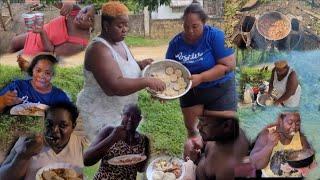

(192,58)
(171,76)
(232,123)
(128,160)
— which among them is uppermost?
(192,58)

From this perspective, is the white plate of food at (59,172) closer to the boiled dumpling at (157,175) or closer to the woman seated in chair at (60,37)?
the boiled dumpling at (157,175)

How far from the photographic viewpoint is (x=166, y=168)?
570 cm

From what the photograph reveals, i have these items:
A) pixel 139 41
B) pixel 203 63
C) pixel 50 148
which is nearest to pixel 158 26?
pixel 139 41

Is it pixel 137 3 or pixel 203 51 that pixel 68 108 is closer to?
pixel 137 3

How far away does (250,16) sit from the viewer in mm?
5594

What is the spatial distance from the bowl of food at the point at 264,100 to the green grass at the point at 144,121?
2.15 ft

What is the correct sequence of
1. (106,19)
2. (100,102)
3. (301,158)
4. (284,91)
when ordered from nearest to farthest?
1. (106,19)
2. (100,102)
3. (284,91)
4. (301,158)

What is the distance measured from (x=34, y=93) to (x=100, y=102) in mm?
541

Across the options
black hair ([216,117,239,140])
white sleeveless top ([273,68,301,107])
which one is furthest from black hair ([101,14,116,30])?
white sleeveless top ([273,68,301,107])

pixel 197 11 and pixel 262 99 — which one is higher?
pixel 197 11

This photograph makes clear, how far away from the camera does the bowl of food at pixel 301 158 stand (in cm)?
576

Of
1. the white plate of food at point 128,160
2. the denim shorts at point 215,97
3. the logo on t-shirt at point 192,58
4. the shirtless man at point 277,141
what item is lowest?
the white plate of food at point 128,160

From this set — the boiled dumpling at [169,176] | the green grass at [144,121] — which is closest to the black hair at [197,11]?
the green grass at [144,121]

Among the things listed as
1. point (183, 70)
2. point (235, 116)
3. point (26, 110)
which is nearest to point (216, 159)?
point (235, 116)
